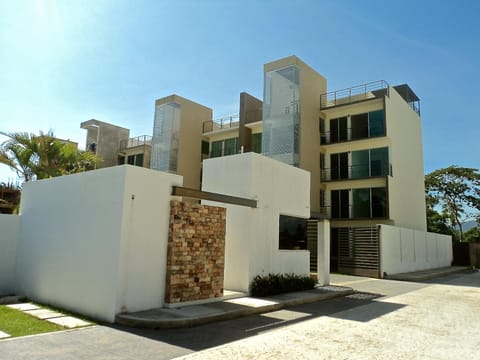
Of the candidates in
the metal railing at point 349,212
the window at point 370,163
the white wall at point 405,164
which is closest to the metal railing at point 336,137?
the window at point 370,163

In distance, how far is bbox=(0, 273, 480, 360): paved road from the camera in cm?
553

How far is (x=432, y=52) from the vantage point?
1495 centimetres

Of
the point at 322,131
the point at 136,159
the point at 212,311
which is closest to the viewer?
the point at 212,311

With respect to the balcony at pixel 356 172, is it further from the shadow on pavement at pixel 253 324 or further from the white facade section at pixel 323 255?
the shadow on pavement at pixel 253 324

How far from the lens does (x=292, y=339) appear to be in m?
6.49

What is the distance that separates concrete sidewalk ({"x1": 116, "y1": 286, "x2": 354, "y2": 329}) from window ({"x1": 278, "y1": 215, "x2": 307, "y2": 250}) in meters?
1.67

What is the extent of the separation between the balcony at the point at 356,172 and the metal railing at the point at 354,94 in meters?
4.36

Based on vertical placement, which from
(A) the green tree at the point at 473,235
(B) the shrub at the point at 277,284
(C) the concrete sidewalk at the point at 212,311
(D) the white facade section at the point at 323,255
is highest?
(A) the green tree at the point at 473,235

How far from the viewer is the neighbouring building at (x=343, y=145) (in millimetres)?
23312

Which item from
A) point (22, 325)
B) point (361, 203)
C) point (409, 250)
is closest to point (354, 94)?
point (361, 203)

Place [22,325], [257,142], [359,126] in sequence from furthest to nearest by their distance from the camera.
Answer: [257,142] → [359,126] → [22,325]

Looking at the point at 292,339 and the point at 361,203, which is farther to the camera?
the point at 361,203

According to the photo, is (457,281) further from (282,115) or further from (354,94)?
(354,94)

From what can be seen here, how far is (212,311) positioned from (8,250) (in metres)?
6.50
